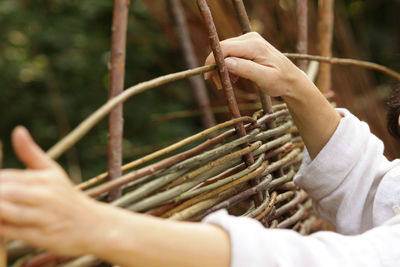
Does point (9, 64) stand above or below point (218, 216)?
below

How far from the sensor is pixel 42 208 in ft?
1.16

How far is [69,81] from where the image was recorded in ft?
6.38

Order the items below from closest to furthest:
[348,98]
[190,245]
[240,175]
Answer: [190,245] → [240,175] → [348,98]

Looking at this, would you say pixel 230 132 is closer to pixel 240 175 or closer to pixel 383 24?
pixel 240 175

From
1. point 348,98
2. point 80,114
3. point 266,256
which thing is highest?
point 266,256

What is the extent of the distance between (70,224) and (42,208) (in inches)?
0.9

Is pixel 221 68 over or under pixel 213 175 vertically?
over

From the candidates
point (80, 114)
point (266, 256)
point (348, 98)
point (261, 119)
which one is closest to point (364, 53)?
point (348, 98)

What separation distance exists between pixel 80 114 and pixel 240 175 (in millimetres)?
1398

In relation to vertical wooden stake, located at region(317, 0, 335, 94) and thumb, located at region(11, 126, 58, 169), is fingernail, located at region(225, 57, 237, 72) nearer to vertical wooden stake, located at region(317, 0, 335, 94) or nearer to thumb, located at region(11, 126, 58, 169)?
thumb, located at region(11, 126, 58, 169)

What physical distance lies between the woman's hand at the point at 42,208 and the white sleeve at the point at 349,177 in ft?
1.45

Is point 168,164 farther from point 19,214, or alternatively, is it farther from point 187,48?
point 187,48

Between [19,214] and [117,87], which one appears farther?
[117,87]

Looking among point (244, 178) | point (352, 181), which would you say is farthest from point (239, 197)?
point (352, 181)
